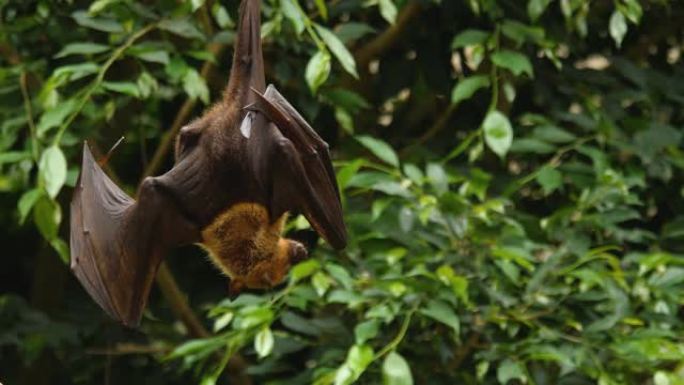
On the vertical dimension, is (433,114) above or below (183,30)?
below

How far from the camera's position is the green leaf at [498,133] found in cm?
435

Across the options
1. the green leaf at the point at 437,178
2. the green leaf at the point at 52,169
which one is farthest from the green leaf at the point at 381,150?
the green leaf at the point at 52,169

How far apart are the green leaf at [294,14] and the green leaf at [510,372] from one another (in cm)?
118

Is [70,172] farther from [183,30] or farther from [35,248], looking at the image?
[35,248]

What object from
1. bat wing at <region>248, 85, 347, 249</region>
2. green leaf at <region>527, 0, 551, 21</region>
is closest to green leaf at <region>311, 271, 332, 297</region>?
bat wing at <region>248, 85, 347, 249</region>

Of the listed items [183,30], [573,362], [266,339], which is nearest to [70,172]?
[183,30]

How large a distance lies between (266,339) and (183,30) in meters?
1.00

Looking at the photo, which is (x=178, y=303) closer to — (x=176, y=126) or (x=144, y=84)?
(x=176, y=126)

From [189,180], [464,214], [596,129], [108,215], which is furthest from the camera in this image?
[596,129]

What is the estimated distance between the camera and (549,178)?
184 inches

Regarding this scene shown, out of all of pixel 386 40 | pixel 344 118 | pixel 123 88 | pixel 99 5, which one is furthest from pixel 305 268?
pixel 386 40

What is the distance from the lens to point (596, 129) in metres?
4.89

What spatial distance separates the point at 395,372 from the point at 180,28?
126 centimetres

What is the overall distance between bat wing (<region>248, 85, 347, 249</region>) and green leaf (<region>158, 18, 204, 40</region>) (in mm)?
1009
